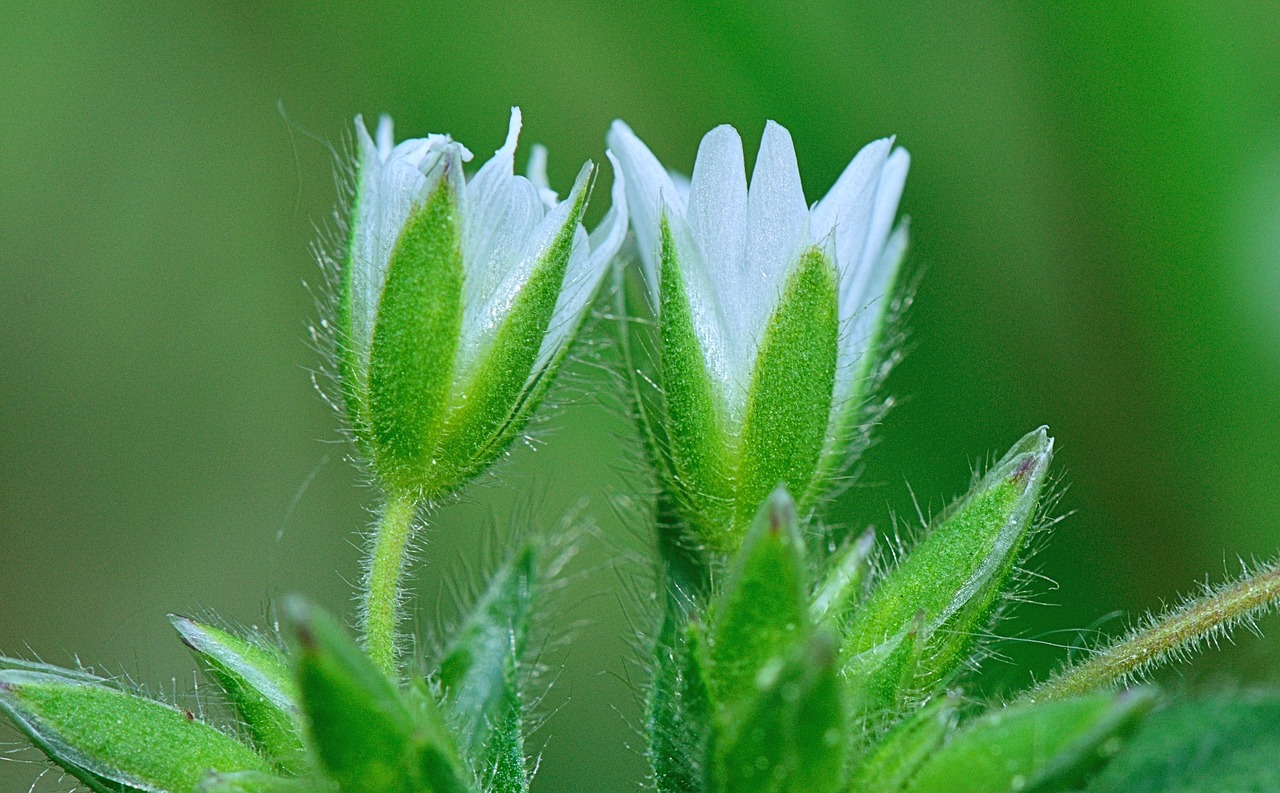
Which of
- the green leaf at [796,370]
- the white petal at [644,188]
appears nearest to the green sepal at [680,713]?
the green leaf at [796,370]

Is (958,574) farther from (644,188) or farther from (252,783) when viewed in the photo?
(252,783)

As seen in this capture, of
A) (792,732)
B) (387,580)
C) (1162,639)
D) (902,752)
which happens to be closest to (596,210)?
(387,580)

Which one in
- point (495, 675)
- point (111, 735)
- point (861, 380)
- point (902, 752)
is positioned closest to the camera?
point (902, 752)

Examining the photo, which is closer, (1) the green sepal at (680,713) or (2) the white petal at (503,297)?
(1) the green sepal at (680,713)

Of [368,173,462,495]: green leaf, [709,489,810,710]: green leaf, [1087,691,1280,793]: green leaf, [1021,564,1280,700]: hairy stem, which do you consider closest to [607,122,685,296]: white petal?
[368,173,462,495]: green leaf

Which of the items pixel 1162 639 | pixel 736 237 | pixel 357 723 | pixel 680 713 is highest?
pixel 736 237

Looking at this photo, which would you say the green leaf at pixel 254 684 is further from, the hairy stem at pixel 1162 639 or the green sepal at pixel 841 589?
the hairy stem at pixel 1162 639

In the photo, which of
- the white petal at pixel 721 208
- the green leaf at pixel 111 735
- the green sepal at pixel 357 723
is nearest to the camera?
the green sepal at pixel 357 723
